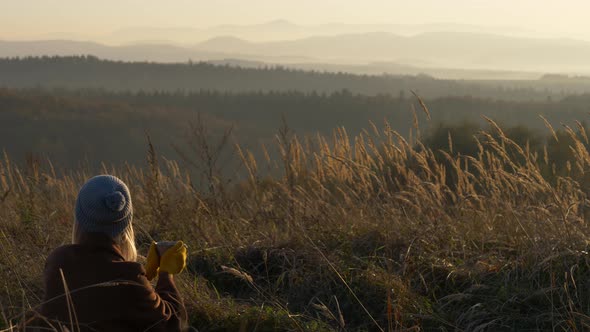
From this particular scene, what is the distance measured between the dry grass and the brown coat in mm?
462

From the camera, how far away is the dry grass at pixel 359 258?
3881mm

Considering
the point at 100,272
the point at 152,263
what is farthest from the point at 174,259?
the point at 100,272

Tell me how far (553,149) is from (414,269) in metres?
9.52

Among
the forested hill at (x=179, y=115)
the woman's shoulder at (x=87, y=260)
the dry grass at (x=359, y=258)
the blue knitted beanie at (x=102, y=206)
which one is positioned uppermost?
the blue knitted beanie at (x=102, y=206)

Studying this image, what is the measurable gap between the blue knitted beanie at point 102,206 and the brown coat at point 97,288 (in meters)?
0.05

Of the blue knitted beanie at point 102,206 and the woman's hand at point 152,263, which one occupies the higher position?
the blue knitted beanie at point 102,206

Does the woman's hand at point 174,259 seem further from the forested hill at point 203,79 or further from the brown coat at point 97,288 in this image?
the forested hill at point 203,79

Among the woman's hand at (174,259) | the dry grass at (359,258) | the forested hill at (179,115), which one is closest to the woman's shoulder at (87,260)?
the woman's hand at (174,259)

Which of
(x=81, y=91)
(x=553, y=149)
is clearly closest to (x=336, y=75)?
(x=81, y=91)

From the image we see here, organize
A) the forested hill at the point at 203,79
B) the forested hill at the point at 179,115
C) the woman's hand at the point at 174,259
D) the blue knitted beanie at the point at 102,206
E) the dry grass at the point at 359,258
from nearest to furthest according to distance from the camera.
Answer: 1. the blue knitted beanie at the point at 102,206
2. the woman's hand at the point at 174,259
3. the dry grass at the point at 359,258
4. the forested hill at the point at 179,115
5. the forested hill at the point at 203,79

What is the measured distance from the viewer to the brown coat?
9.90 ft

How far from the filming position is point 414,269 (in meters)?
4.37

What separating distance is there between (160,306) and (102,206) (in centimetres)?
53

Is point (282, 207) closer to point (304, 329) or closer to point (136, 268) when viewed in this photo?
point (304, 329)
